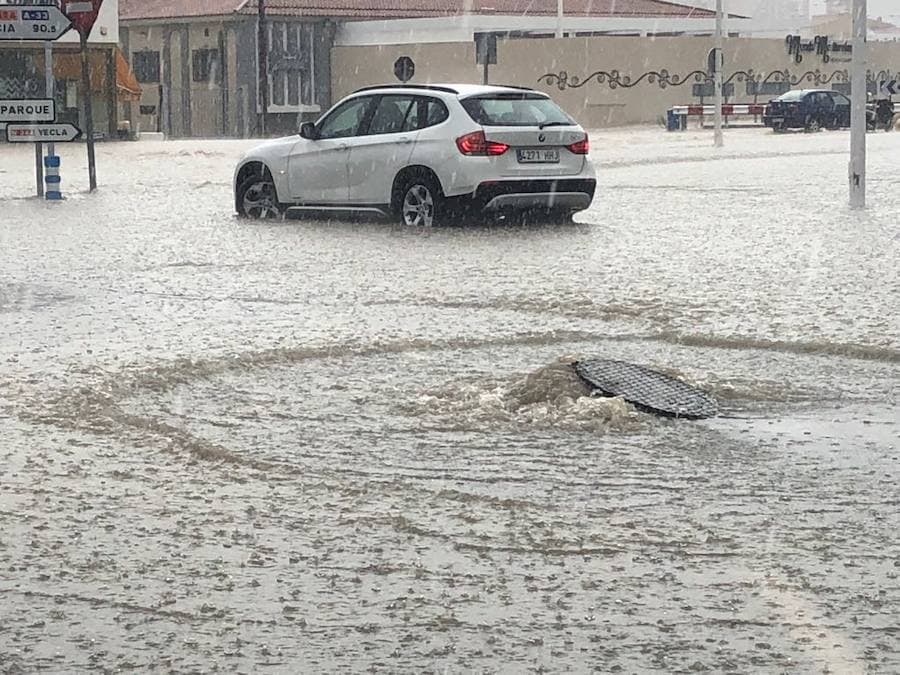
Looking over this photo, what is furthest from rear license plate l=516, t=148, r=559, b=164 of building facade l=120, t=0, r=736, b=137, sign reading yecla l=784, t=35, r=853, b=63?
sign reading yecla l=784, t=35, r=853, b=63

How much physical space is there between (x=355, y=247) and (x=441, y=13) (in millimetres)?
56043

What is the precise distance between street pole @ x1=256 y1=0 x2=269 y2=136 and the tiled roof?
982 mm

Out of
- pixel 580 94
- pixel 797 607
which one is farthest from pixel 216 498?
pixel 580 94

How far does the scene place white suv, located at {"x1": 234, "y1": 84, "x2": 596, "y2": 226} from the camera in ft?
60.8

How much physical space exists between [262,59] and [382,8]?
8.13 meters

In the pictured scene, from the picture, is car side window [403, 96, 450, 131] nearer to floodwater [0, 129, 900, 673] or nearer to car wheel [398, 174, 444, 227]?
car wheel [398, 174, 444, 227]

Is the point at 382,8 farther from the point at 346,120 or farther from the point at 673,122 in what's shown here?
the point at 346,120

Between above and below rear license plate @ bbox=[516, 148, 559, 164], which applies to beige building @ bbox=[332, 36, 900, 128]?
above

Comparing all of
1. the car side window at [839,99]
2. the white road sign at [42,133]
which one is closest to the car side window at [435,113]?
the white road sign at [42,133]

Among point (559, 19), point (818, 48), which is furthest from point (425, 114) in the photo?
point (818, 48)

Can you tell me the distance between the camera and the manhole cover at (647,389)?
788cm

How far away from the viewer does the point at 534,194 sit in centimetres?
1881

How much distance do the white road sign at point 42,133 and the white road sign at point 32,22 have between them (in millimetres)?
1132

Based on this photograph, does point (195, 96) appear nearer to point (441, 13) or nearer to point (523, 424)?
point (441, 13)
